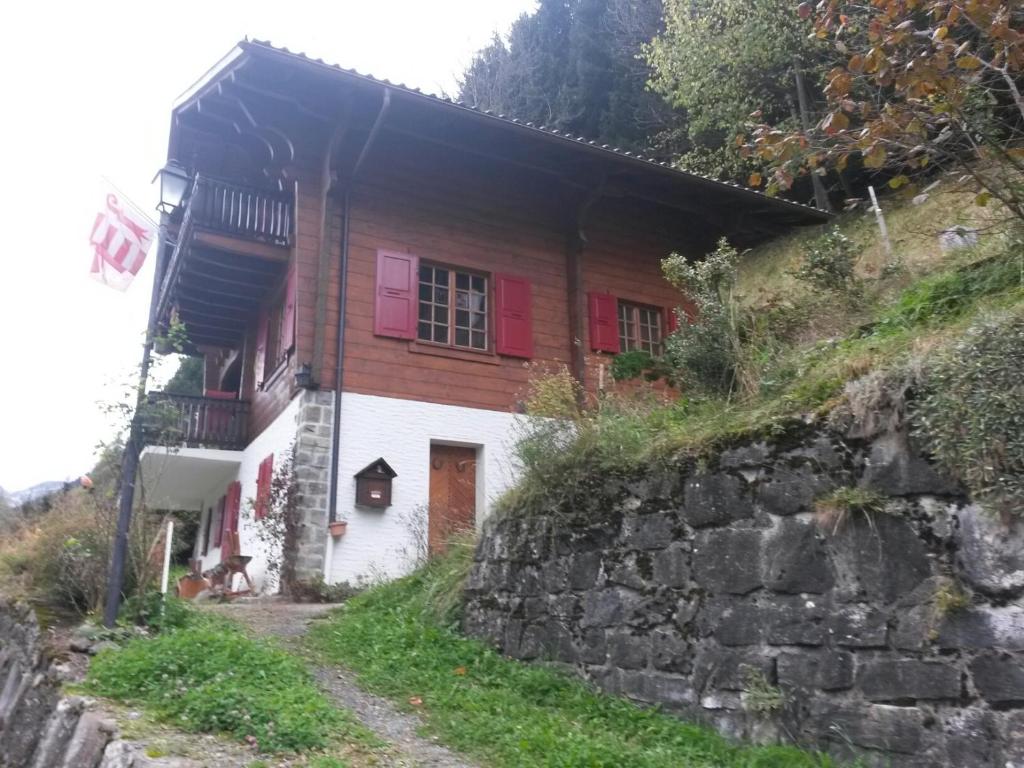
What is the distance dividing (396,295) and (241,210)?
8.36 feet

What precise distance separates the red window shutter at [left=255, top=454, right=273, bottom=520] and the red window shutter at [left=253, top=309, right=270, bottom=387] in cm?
184

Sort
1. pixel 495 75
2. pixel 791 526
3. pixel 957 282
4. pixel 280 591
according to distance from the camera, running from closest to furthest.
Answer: pixel 791 526 < pixel 957 282 < pixel 280 591 < pixel 495 75

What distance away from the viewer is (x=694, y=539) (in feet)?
16.6

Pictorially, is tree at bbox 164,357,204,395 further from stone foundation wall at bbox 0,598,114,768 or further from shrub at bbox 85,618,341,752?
shrub at bbox 85,618,341,752

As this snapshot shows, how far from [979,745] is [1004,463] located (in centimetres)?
118

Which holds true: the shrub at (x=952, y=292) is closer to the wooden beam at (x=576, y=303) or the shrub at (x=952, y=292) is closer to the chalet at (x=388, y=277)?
the chalet at (x=388, y=277)

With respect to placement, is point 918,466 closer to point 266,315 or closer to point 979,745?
point 979,745

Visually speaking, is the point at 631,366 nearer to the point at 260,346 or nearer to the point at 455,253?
the point at 455,253

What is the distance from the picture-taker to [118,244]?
6.76m

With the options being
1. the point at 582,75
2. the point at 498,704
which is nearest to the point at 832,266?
the point at 498,704

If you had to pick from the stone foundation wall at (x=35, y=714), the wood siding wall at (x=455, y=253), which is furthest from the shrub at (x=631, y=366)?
the stone foundation wall at (x=35, y=714)

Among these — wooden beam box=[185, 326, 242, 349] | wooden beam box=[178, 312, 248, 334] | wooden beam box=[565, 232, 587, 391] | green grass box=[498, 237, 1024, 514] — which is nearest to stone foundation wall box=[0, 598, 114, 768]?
green grass box=[498, 237, 1024, 514]

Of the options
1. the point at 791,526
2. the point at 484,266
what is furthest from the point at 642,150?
the point at 791,526

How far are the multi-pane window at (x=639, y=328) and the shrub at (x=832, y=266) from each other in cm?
563
